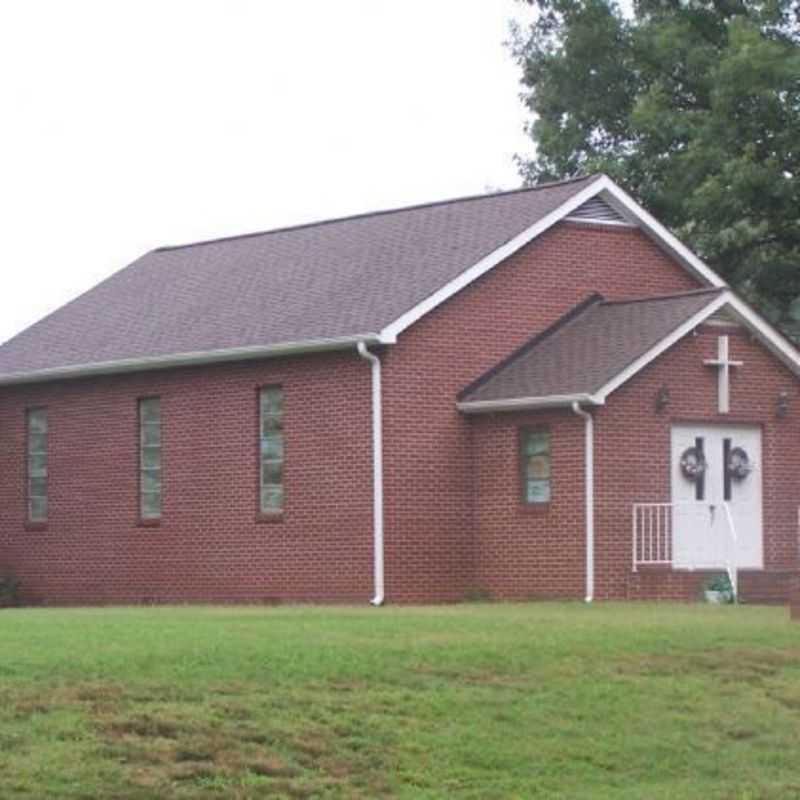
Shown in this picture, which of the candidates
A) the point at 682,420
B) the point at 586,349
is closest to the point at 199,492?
the point at 586,349

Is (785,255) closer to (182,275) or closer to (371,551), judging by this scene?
(182,275)

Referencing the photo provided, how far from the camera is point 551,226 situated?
113 ft

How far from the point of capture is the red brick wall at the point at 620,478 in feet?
105

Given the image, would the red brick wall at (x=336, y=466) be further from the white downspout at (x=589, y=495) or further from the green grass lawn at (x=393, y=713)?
the green grass lawn at (x=393, y=713)

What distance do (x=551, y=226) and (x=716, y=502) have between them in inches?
190

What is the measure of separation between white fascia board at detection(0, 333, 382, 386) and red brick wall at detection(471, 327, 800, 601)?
8.01 ft

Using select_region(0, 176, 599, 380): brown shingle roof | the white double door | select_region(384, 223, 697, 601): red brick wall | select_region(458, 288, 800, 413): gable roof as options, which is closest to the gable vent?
select_region(0, 176, 599, 380): brown shingle roof

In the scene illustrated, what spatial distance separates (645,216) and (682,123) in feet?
26.7

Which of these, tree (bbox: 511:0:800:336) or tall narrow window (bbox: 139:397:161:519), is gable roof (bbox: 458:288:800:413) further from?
tree (bbox: 511:0:800:336)

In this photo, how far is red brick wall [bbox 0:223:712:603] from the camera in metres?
32.6

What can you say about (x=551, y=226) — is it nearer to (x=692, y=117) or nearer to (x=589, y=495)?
(x=589, y=495)

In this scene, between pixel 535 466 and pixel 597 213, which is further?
pixel 597 213

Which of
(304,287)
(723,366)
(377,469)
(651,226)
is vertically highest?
(651,226)

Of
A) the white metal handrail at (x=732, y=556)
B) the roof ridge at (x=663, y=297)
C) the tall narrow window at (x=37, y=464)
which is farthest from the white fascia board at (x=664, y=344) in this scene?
the tall narrow window at (x=37, y=464)
